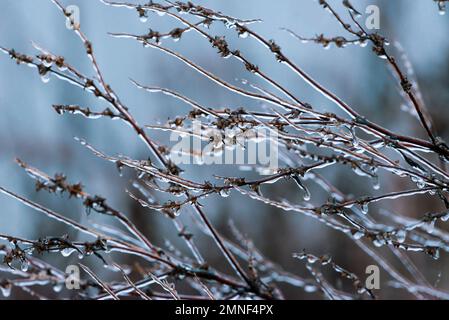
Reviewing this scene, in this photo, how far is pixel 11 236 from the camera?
2.19m

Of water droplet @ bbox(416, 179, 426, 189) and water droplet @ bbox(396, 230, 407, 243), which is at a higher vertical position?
water droplet @ bbox(416, 179, 426, 189)

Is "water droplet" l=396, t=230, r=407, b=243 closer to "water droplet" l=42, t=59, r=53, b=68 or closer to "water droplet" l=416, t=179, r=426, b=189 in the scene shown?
"water droplet" l=416, t=179, r=426, b=189

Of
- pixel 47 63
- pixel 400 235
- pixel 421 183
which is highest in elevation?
pixel 47 63

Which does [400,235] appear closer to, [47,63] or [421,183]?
[421,183]

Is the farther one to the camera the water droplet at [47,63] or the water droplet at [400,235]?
the water droplet at [47,63]

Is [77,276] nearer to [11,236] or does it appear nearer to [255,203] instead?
[11,236]

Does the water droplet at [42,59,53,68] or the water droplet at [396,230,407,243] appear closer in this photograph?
the water droplet at [396,230,407,243]

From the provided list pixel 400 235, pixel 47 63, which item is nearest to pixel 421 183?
pixel 400 235

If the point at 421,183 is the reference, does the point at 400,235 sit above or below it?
below

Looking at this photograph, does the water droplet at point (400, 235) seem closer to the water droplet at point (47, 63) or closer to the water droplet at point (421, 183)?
the water droplet at point (421, 183)

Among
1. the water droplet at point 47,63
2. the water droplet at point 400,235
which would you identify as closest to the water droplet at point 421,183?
the water droplet at point 400,235

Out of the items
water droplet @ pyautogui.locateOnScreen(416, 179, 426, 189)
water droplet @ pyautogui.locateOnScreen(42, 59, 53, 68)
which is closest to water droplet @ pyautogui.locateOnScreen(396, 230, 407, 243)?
water droplet @ pyautogui.locateOnScreen(416, 179, 426, 189)

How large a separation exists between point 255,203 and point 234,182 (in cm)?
1533
